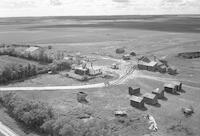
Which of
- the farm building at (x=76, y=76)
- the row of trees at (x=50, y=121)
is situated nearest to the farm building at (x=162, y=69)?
the farm building at (x=76, y=76)

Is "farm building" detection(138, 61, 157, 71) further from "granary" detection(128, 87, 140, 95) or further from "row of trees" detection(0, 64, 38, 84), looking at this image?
"row of trees" detection(0, 64, 38, 84)

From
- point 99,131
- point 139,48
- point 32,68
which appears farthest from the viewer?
point 139,48

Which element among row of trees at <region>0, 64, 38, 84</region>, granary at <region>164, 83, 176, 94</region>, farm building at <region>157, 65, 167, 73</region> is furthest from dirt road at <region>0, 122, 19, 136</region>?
farm building at <region>157, 65, 167, 73</region>

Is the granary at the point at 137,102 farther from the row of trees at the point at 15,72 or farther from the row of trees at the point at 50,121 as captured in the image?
the row of trees at the point at 15,72

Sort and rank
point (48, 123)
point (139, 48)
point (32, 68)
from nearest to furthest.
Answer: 1. point (48, 123)
2. point (32, 68)
3. point (139, 48)

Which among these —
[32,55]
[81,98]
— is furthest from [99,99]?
[32,55]

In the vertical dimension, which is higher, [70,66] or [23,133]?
[70,66]

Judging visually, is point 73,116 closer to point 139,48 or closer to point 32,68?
point 32,68

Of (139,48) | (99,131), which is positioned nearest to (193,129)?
(99,131)
